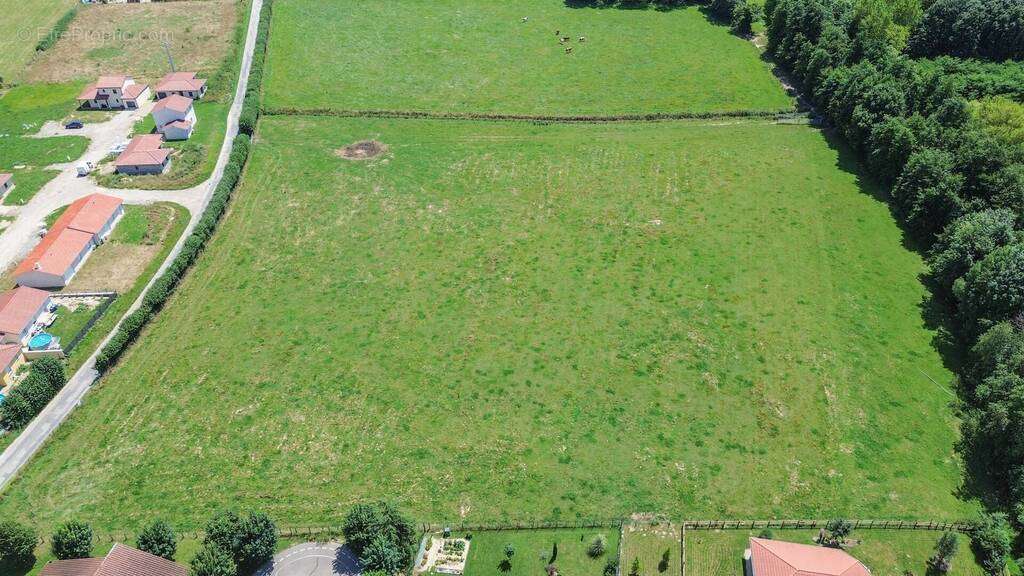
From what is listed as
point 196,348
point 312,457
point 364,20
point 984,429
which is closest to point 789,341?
point 984,429

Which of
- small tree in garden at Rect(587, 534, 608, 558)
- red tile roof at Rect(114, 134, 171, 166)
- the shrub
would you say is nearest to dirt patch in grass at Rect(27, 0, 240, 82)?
red tile roof at Rect(114, 134, 171, 166)

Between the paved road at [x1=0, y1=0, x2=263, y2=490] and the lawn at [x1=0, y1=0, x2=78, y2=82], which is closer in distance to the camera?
the paved road at [x1=0, y1=0, x2=263, y2=490]

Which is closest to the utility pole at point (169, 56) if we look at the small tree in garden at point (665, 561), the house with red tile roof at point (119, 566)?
the house with red tile roof at point (119, 566)

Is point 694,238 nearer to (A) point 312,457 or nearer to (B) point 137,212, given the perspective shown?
(A) point 312,457

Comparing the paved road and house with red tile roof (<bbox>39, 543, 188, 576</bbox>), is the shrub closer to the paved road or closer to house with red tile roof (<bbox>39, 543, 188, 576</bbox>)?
house with red tile roof (<bbox>39, 543, 188, 576</bbox>)

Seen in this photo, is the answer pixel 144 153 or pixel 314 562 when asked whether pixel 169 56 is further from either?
pixel 314 562
